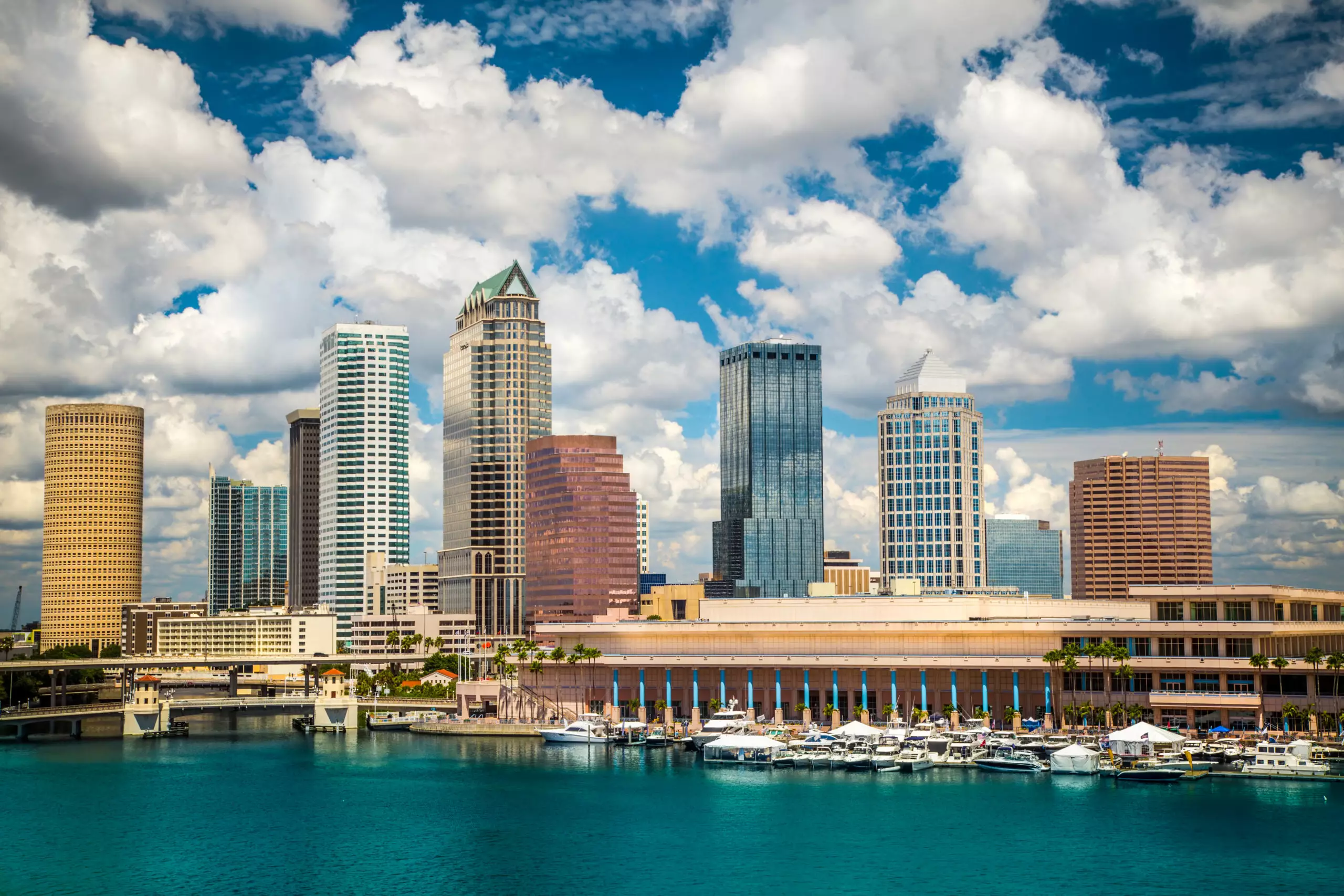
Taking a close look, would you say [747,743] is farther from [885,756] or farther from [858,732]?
[885,756]

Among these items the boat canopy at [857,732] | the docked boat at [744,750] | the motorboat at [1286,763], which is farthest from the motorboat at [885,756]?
the motorboat at [1286,763]

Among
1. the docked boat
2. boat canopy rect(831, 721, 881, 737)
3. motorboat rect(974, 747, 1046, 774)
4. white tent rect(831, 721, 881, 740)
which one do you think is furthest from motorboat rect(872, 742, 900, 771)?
the docked boat

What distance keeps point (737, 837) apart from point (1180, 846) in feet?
132

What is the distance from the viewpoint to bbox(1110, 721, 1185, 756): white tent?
579ft

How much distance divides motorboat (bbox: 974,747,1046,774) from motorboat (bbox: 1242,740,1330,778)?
23866 mm

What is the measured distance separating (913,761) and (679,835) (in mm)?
53587

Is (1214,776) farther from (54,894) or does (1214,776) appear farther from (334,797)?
(54,894)

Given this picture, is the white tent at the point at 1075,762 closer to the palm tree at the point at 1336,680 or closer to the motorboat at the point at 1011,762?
the motorboat at the point at 1011,762

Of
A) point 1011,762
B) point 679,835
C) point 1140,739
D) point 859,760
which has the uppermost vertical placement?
point 1140,739

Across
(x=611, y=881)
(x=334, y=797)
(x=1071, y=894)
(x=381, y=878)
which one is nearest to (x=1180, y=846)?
(x=1071, y=894)

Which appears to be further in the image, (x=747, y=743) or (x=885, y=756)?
(x=747, y=743)

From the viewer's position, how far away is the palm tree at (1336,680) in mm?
189875

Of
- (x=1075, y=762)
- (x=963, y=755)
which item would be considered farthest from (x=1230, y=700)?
(x=963, y=755)

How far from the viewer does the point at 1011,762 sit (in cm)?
18125
